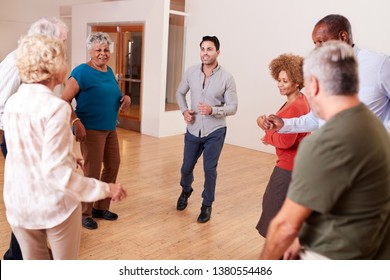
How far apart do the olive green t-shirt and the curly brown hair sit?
133 cm

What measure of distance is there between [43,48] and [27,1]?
9265mm

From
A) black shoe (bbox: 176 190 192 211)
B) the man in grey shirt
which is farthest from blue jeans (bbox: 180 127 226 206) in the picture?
black shoe (bbox: 176 190 192 211)

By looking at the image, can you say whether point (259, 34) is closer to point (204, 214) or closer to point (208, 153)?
point (208, 153)

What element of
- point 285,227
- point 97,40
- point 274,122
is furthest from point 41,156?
point 97,40

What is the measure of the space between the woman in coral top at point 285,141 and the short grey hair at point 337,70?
44.4 inches

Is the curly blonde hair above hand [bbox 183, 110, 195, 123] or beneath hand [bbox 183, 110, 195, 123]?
above

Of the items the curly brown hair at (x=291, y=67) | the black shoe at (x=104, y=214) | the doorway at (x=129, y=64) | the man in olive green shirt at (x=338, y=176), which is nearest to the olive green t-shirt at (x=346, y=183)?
the man in olive green shirt at (x=338, y=176)

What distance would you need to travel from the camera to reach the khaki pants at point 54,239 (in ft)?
5.50

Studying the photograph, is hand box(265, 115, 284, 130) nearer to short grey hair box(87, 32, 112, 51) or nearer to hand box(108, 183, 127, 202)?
hand box(108, 183, 127, 202)

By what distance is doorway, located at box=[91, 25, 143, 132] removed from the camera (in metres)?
8.20

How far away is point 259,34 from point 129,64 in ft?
10.0

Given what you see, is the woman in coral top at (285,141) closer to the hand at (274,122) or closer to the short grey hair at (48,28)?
the hand at (274,122)

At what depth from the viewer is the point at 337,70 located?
123cm
